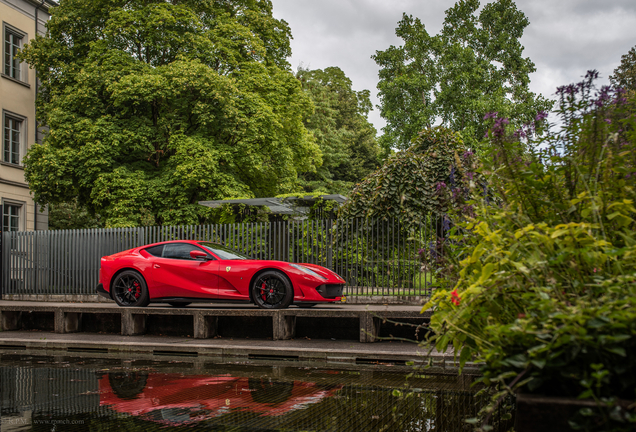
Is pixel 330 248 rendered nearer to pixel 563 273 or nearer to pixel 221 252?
pixel 221 252

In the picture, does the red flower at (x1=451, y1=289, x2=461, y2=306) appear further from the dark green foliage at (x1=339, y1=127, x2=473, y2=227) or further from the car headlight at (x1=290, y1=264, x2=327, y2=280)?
the dark green foliage at (x1=339, y1=127, x2=473, y2=227)

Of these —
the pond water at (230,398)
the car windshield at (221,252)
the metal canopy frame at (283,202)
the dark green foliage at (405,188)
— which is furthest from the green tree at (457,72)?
the pond water at (230,398)

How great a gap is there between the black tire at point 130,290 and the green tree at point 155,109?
10911 mm

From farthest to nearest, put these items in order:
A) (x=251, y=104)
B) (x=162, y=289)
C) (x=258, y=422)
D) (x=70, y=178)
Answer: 1. (x=251, y=104)
2. (x=70, y=178)
3. (x=162, y=289)
4. (x=258, y=422)

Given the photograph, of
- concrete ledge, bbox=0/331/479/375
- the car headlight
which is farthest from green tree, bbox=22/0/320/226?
the car headlight

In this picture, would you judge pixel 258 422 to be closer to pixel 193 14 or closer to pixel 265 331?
pixel 265 331

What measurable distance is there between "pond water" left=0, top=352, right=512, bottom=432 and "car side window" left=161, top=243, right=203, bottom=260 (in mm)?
3087

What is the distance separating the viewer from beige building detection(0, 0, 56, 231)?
26031 mm

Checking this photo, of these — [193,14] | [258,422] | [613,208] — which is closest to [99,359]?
[258,422]

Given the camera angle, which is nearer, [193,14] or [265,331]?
[265,331]

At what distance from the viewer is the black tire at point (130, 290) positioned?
9.82 meters

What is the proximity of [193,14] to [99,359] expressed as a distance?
778 inches

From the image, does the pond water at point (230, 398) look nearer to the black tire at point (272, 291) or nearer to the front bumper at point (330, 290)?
the black tire at point (272, 291)

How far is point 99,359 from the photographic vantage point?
7664mm
